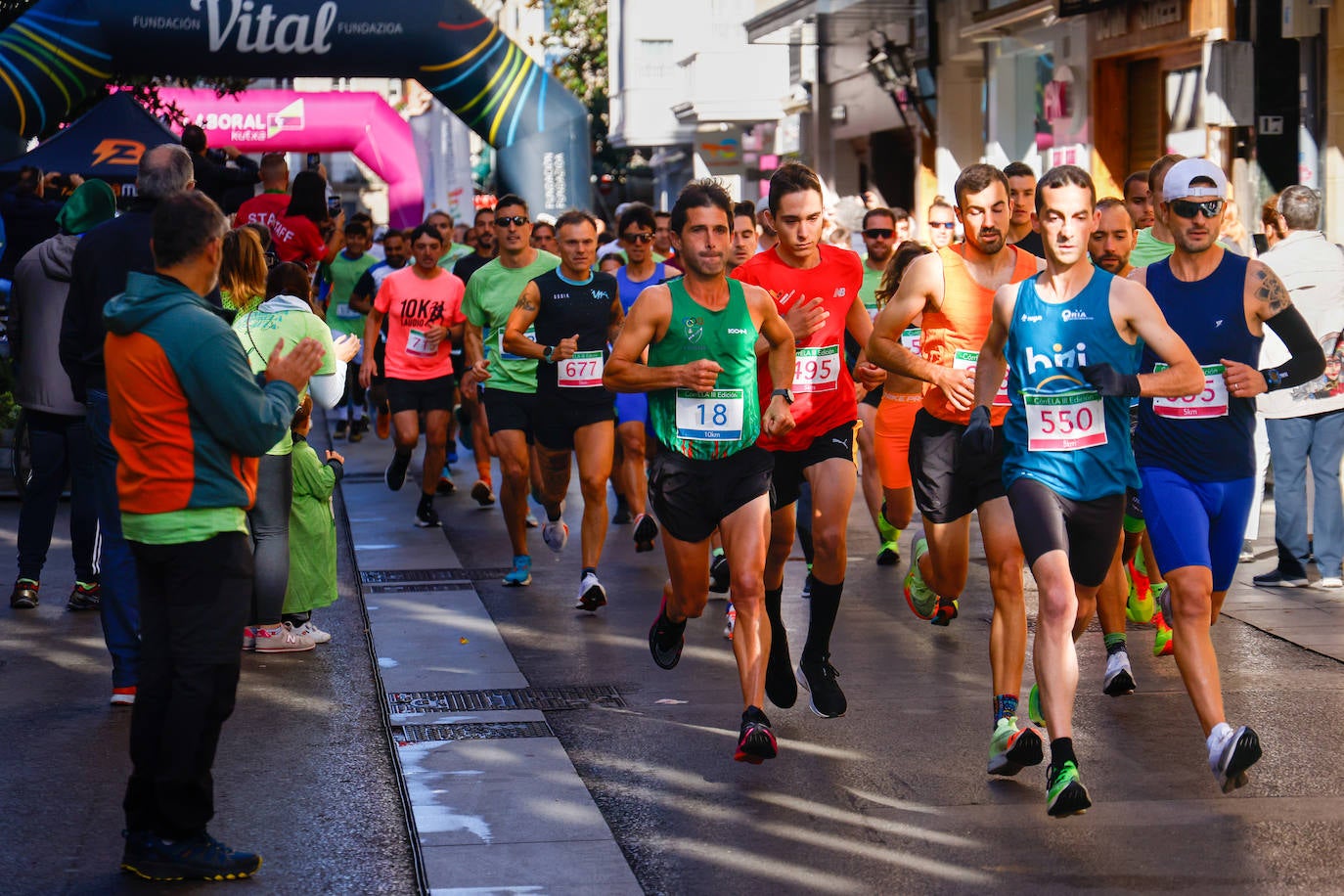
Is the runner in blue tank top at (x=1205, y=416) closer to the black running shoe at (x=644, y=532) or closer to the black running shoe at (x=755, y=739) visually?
the black running shoe at (x=755, y=739)

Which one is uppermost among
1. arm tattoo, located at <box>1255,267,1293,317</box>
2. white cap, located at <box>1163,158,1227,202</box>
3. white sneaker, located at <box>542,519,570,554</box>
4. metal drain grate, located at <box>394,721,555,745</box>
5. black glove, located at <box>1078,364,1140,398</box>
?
white cap, located at <box>1163,158,1227,202</box>

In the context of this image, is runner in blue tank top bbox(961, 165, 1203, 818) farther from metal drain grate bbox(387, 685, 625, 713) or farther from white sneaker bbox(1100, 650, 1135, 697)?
metal drain grate bbox(387, 685, 625, 713)

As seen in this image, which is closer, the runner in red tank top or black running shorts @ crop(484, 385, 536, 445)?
the runner in red tank top

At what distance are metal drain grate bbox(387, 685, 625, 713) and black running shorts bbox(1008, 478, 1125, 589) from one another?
2.02 metres

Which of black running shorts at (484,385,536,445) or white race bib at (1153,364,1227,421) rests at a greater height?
white race bib at (1153,364,1227,421)

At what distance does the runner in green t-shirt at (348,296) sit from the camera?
1759 cm

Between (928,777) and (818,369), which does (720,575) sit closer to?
(818,369)

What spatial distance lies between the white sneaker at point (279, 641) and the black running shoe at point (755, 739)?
2839 millimetres

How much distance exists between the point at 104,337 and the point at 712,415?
237cm

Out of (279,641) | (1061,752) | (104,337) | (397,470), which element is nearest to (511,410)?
(279,641)

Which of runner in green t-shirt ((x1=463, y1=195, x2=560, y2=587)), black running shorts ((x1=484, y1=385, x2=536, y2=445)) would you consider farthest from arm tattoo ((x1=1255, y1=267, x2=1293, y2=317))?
black running shorts ((x1=484, y1=385, x2=536, y2=445))

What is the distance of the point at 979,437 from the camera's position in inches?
234

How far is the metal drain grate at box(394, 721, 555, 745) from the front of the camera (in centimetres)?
683

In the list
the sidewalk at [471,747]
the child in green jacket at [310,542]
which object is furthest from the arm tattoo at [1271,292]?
the child in green jacket at [310,542]
